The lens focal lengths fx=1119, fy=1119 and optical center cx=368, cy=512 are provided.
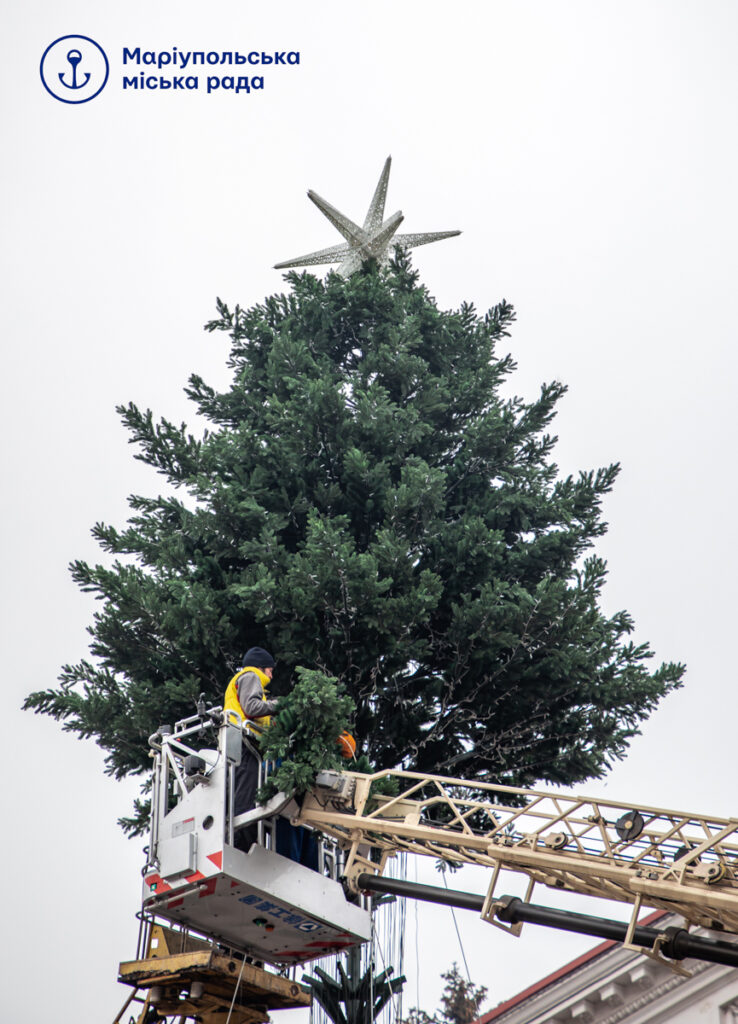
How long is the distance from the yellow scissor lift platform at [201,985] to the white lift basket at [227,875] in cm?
31

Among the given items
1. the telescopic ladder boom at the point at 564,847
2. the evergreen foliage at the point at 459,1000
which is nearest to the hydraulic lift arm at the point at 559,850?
the telescopic ladder boom at the point at 564,847

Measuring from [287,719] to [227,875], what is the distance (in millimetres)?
1441

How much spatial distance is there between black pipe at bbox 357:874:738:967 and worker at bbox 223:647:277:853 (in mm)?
1413

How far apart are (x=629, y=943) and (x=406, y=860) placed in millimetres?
6247

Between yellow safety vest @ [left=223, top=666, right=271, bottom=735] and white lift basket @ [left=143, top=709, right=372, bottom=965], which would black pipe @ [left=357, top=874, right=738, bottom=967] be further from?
yellow safety vest @ [left=223, top=666, right=271, bottom=735]

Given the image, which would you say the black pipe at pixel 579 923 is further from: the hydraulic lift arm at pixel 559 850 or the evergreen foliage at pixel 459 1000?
the evergreen foliage at pixel 459 1000

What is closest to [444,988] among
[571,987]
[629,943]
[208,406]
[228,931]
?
[571,987]

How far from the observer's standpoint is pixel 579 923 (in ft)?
28.6

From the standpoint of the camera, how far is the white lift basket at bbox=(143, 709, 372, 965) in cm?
1005

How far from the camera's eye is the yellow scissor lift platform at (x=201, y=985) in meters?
10.8

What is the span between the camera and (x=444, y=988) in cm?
3278


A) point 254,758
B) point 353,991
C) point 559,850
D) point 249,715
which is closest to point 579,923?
point 559,850

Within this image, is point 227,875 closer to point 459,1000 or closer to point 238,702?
point 238,702

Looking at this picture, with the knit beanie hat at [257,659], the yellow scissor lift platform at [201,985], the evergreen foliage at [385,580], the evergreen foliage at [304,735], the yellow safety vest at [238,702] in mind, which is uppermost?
the evergreen foliage at [385,580]
